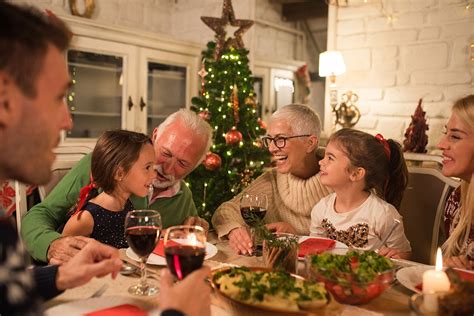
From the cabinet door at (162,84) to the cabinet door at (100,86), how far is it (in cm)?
12

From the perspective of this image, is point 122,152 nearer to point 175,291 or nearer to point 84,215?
point 84,215

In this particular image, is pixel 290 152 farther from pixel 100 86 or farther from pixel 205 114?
pixel 100 86

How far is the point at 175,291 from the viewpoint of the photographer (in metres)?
0.88

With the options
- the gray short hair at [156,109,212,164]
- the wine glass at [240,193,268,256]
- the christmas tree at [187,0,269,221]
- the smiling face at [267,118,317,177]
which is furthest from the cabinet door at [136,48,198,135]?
the wine glass at [240,193,268,256]

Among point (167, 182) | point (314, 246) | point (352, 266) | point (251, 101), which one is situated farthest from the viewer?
point (251, 101)

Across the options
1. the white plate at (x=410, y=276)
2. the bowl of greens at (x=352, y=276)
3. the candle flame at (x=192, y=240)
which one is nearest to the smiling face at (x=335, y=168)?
the white plate at (x=410, y=276)

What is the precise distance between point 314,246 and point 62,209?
1.02 meters

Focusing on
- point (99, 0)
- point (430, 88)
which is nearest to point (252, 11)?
point (99, 0)

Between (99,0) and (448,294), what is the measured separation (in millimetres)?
4303

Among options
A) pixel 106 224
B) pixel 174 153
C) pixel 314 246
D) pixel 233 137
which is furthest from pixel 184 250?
pixel 233 137

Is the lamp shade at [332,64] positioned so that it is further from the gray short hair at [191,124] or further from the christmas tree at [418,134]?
the gray short hair at [191,124]

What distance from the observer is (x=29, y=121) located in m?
0.80

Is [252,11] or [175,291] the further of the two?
[252,11]

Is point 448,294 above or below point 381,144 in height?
below
